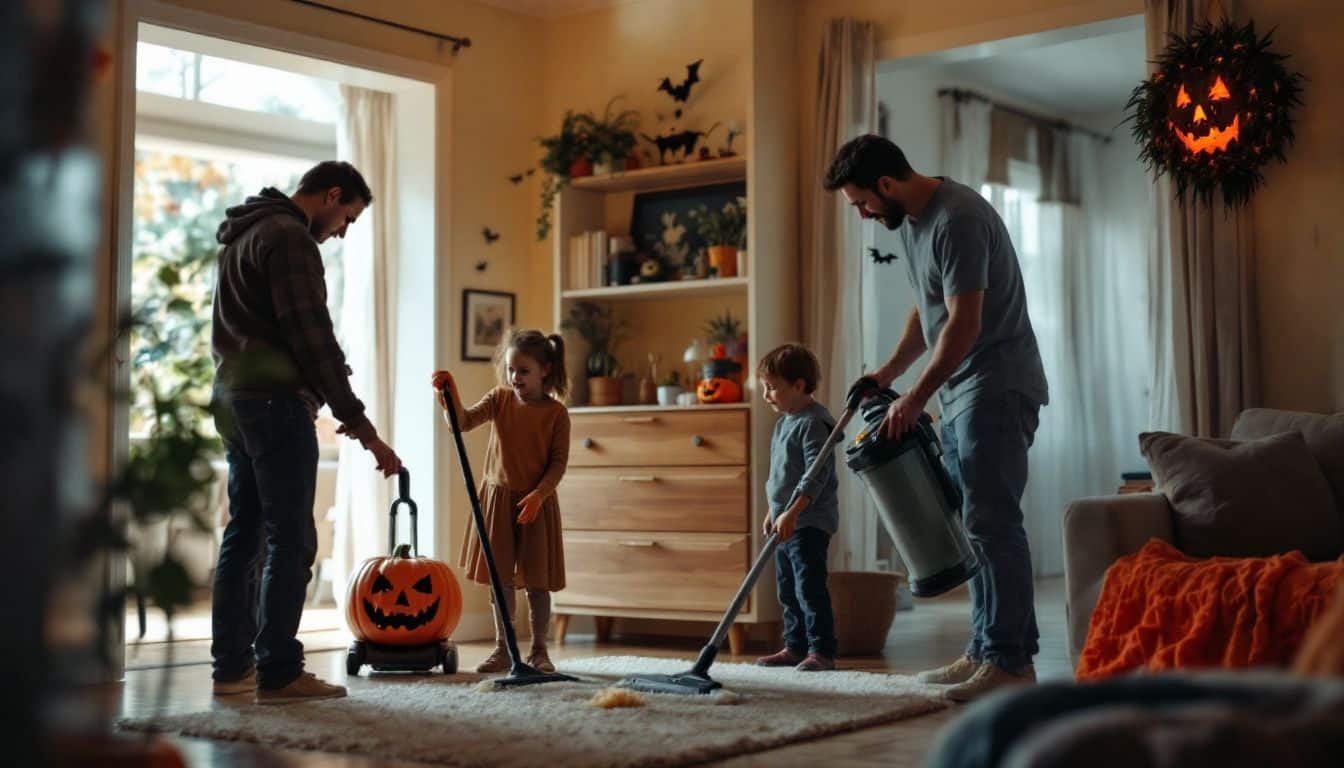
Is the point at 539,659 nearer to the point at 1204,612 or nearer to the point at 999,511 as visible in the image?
the point at 999,511

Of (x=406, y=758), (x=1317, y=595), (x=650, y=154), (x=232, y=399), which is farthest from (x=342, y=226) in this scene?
(x=1317, y=595)

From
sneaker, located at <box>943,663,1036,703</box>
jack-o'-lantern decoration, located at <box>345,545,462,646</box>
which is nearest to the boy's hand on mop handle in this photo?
jack-o'-lantern decoration, located at <box>345,545,462,646</box>

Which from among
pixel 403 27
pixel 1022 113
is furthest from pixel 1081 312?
pixel 403 27

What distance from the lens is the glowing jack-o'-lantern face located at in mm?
4500

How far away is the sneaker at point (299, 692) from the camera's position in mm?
3750

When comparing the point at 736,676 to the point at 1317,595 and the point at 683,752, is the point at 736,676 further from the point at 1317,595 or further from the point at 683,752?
the point at 1317,595

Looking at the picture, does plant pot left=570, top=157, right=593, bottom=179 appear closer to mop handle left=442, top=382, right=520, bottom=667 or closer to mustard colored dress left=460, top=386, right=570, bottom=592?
mustard colored dress left=460, top=386, right=570, bottom=592

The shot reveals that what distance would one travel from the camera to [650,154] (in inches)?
230

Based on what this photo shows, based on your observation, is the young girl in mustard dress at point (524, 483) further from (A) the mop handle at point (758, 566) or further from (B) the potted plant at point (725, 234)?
(B) the potted plant at point (725, 234)

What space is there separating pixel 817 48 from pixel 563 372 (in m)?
1.76

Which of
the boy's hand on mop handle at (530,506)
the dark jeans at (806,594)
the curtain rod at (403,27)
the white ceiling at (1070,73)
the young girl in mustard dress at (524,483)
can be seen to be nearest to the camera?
the boy's hand on mop handle at (530,506)

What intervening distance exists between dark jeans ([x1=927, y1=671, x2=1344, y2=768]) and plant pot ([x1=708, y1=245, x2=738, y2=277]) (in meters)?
4.05

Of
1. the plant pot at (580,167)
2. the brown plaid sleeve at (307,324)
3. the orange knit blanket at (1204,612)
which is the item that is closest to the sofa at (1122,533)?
the orange knit blanket at (1204,612)

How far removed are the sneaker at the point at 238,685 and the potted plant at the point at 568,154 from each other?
238cm
